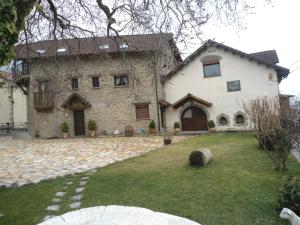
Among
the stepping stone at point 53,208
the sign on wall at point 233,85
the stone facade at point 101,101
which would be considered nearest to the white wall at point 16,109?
the stone facade at point 101,101

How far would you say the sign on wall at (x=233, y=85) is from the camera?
2041cm

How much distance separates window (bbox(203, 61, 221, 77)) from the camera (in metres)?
21.0

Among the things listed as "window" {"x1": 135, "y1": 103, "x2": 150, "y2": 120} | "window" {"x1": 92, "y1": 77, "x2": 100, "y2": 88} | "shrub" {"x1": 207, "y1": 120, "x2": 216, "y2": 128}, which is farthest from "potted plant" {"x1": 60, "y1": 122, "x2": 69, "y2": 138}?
"shrub" {"x1": 207, "y1": 120, "x2": 216, "y2": 128}

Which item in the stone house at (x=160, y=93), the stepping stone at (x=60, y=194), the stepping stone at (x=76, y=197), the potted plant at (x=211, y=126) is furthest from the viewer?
the potted plant at (x=211, y=126)

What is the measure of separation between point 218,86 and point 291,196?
54.2 ft

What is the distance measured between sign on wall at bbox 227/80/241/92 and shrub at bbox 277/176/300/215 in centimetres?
Result: 1591

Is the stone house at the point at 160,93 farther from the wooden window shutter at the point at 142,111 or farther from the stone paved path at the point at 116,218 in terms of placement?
the stone paved path at the point at 116,218

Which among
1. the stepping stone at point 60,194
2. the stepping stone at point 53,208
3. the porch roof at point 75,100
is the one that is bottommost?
the stepping stone at point 53,208

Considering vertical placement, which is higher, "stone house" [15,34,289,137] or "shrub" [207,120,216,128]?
"stone house" [15,34,289,137]

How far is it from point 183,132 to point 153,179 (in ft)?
47.5

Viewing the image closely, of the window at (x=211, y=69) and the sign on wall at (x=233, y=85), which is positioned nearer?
the sign on wall at (x=233, y=85)

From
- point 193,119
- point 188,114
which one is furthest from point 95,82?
point 193,119

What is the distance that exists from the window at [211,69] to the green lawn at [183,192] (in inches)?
495

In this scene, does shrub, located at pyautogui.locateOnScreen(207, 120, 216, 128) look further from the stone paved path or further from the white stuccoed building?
the stone paved path
